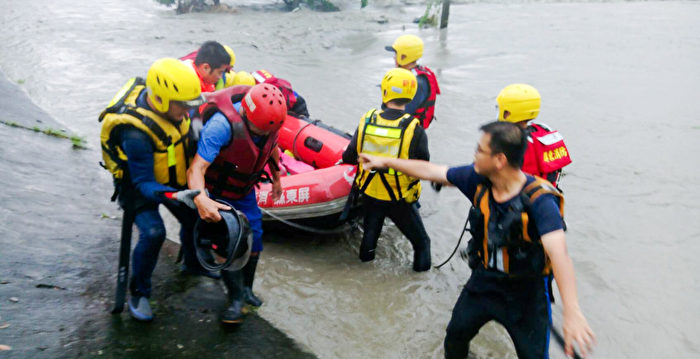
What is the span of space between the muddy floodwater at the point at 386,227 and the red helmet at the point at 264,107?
1381 mm

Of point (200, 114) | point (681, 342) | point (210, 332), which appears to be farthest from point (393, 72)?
point (681, 342)

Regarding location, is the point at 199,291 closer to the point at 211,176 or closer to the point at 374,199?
the point at 211,176

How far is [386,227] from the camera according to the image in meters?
5.61

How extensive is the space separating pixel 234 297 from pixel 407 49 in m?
3.02

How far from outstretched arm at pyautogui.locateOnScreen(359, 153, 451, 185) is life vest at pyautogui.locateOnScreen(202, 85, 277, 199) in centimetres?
80

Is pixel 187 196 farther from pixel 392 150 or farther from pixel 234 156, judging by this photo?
pixel 392 150

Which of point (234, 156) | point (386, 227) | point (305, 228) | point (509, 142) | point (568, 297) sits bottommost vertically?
point (386, 227)

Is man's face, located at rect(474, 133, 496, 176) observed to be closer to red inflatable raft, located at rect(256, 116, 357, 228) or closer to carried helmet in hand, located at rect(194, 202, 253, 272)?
carried helmet in hand, located at rect(194, 202, 253, 272)

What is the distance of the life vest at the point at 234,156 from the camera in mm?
3324

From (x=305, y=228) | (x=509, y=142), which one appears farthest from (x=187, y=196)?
(x=305, y=228)

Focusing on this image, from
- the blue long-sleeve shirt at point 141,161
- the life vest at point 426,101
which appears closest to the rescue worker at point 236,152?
the blue long-sleeve shirt at point 141,161

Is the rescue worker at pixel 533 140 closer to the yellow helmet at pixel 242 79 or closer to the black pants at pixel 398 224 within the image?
the black pants at pixel 398 224

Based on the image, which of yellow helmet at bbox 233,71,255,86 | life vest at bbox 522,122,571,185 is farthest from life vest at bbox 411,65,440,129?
life vest at bbox 522,122,571,185

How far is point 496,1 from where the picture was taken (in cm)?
2344
